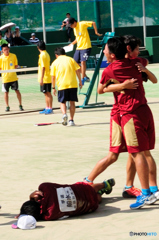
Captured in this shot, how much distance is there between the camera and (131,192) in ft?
19.9

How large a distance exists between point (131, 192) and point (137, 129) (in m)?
0.82

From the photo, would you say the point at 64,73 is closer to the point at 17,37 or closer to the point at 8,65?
the point at 8,65

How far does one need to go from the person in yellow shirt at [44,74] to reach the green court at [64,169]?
428 millimetres

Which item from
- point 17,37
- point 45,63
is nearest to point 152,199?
point 45,63

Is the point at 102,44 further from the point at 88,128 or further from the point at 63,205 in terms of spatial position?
the point at 63,205

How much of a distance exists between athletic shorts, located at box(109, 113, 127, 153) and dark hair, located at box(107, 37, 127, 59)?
25.1 inches

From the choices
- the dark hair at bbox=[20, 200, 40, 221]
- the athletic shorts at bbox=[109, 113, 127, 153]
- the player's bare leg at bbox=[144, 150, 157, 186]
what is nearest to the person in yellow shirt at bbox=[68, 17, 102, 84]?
the athletic shorts at bbox=[109, 113, 127, 153]

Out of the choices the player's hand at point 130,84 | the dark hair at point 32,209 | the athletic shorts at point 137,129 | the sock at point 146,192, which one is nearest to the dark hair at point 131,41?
the player's hand at point 130,84

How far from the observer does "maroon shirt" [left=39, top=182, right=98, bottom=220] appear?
5383 mm

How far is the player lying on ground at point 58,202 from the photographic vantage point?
5.38 meters

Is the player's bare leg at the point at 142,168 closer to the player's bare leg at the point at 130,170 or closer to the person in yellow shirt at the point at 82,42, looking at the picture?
the player's bare leg at the point at 130,170

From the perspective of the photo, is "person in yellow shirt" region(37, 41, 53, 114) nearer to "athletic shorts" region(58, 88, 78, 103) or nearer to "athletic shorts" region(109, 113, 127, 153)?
"athletic shorts" region(58, 88, 78, 103)

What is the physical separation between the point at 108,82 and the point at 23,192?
1732 millimetres

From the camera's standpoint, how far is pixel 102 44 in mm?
13836
